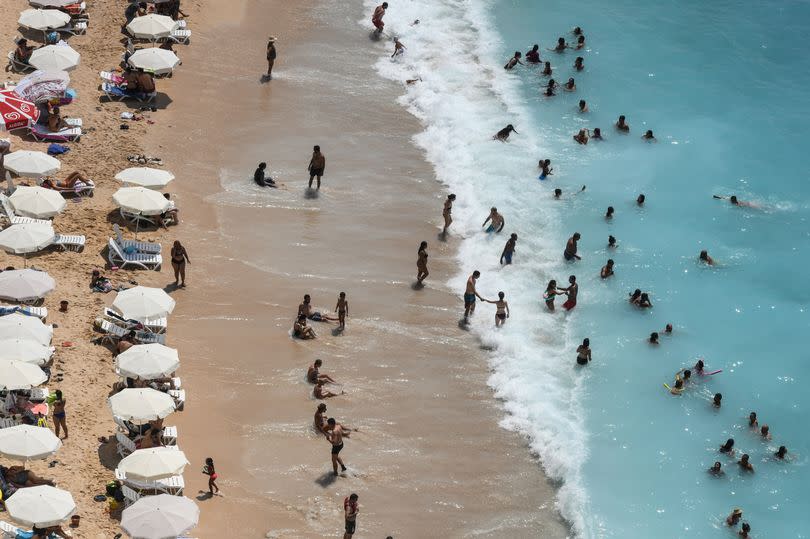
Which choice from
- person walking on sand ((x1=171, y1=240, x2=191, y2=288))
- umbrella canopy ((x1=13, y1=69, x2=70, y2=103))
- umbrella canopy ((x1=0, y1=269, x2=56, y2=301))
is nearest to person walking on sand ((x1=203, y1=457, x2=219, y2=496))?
umbrella canopy ((x1=0, y1=269, x2=56, y2=301))

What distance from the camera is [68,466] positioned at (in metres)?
18.2

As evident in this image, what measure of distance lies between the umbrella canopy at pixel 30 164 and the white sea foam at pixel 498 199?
360 inches

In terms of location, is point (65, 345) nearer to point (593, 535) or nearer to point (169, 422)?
point (169, 422)

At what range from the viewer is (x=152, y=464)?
1758 cm

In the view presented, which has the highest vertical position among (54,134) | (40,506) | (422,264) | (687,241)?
(54,134)

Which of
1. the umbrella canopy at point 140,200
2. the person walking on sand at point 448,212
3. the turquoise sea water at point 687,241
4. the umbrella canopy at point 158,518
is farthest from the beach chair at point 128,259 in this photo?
the turquoise sea water at point 687,241

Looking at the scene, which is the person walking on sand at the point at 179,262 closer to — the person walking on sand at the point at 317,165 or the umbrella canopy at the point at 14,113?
the person walking on sand at the point at 317,165

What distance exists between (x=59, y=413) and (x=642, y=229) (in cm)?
1621

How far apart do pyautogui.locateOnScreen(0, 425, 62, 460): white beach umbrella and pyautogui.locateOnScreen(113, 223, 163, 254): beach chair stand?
6649 mm

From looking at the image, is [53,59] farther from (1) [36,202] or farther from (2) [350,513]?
(2) [350,513]

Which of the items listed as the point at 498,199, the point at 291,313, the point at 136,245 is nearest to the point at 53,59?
the point at 136,245

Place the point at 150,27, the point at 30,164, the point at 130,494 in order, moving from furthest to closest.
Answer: the point at 150,27 < the point at 30,164 < the point at 130,494

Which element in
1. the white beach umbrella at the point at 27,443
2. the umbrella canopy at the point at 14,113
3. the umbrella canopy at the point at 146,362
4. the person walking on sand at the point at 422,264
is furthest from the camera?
the umbrella canopy at the point at 14,113

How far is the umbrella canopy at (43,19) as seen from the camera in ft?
102
